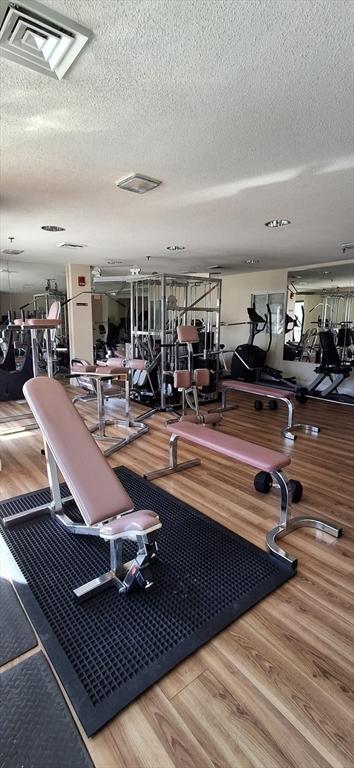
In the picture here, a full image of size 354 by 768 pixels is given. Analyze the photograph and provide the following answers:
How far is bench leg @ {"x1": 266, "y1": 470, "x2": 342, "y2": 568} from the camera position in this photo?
1969 millimetres

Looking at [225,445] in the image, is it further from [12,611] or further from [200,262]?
[200,262]

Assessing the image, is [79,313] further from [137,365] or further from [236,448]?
[236,448]

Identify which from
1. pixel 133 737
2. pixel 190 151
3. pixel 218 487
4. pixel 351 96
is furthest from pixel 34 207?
pixel 133 737

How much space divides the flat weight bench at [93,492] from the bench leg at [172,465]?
0.88 metres

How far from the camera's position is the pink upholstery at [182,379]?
3.66 meters

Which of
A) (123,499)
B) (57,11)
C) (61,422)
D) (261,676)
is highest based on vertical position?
(57,11)

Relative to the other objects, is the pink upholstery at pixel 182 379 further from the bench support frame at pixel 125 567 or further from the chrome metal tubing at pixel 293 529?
the bench support frame at pixel 125 567

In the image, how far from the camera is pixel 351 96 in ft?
4.93

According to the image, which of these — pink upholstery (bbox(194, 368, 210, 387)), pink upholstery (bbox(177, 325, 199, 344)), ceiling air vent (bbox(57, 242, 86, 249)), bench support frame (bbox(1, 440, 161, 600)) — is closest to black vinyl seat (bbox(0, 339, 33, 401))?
ceiling air vent (bbox(57, 242, 86, 249))

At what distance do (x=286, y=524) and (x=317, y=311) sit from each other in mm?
5380

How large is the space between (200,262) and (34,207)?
12.9 feet

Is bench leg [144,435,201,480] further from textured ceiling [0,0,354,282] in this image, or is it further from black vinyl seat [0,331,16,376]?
black vinyl seat [0,331,16,376]

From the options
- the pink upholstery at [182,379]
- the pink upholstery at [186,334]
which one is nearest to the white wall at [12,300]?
the pink upholstery at [186,334]

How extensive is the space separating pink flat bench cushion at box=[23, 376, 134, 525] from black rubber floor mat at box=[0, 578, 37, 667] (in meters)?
0.48
